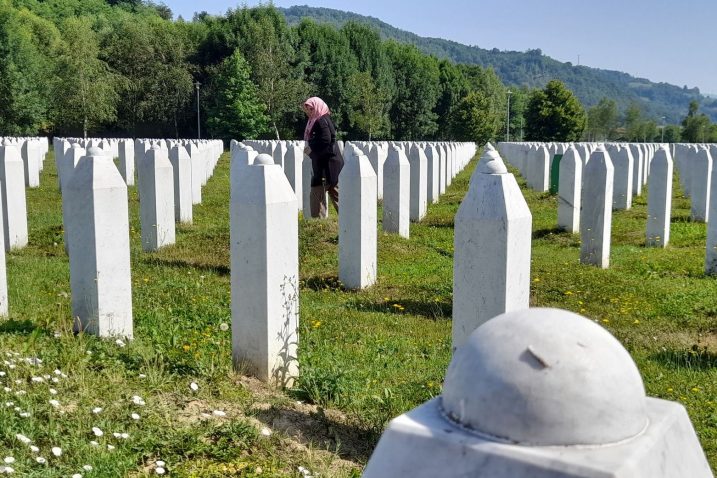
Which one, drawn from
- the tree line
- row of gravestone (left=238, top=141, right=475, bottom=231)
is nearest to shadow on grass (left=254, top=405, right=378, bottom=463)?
row of gravestone (left=238, top=141, right=475, bottom=231)

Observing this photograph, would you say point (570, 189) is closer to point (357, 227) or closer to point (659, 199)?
point (659, 199)

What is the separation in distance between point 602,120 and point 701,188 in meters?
106

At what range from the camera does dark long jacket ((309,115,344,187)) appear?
40.0ft

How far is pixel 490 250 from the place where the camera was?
4375mm

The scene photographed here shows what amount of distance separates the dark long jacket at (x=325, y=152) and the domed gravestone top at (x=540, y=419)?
10759mm

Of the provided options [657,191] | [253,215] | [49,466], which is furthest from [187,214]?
[49,466]

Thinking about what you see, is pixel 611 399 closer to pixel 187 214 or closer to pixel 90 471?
pixel 90 471

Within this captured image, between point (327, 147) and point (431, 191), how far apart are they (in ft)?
20.5

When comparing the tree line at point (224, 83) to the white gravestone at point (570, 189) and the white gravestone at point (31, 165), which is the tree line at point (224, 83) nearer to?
the white gravestone at point (31, 165)

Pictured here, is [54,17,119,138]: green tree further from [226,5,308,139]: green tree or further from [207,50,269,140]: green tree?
[226,5,308,139]: green tree

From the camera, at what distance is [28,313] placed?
6.06 metres

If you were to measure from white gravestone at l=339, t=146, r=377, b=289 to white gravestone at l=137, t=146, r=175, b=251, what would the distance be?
122 inches

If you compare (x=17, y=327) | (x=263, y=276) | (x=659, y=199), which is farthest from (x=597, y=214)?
(x=17, y=327)

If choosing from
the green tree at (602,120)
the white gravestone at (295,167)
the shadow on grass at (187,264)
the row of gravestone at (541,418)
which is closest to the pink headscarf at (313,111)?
the white gravestone at (295,167)
